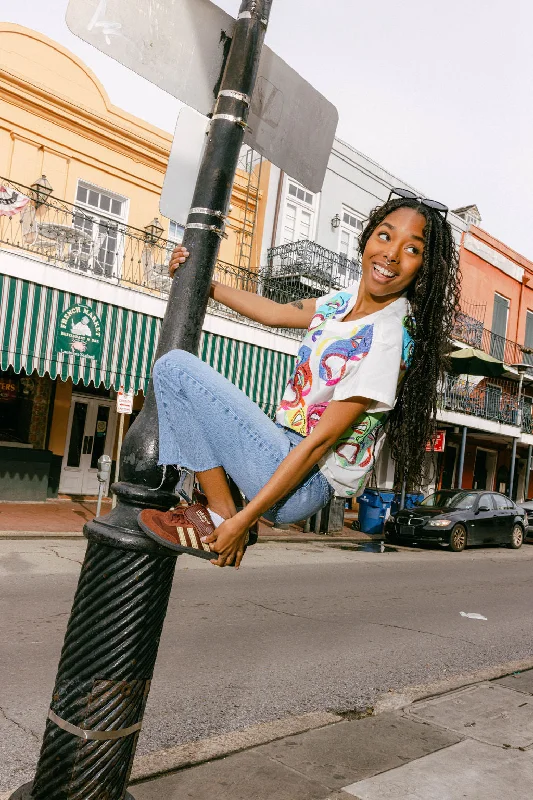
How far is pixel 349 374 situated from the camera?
1998 millimetres

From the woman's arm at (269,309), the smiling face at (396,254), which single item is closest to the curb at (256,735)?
the woman's arm at (269,309)

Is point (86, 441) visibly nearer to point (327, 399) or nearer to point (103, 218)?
point (103, 218)

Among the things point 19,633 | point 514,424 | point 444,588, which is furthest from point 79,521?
point 514,424

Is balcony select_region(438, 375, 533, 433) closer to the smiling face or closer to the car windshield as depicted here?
the car windshield

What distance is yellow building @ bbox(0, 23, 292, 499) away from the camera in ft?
39.7

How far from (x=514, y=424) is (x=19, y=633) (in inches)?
823

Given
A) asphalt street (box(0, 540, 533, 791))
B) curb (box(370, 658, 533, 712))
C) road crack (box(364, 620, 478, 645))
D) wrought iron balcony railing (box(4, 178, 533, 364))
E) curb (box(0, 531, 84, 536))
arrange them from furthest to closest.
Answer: wrought iron balcony railing (box(4, 178, 533, 364)) → curb (box(0, 531, 84, 536)) → road crack (box(364, 620, 478, 645)) → curb (box(370, 658, 533, 712)) → asphalt street (box(0, 540, 533, 791))

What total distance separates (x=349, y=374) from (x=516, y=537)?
1727cm

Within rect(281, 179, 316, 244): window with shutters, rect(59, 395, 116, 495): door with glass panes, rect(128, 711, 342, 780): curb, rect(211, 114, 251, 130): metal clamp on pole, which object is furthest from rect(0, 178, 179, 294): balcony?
rect(211, 114, 251, 130): metal clamp on pole

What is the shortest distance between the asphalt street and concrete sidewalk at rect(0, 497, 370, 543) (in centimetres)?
58

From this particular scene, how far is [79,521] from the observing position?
12.8 m

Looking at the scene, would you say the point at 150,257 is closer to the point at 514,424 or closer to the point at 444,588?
the point at 444,588

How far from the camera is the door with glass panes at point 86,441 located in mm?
16094

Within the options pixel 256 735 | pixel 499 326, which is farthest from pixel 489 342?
pixel 256 735
